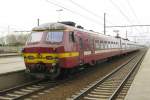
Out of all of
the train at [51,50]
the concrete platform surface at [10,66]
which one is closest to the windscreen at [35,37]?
the train at [51,50]

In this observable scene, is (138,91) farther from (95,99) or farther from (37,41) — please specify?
(37,41)

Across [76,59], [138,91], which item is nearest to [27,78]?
[76,59]

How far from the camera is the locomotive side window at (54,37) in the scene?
46.3 feet

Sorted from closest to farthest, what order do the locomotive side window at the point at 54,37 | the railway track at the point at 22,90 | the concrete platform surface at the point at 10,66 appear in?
1. the railway track at the point at 22,90
2. the locomotive side window at the point at 54,37
3. the concrete platform surface at the point at 10,66

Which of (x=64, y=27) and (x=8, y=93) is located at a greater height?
(x=64, y=27)

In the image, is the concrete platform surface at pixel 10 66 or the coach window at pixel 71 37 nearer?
the coach window at pixel 71 37

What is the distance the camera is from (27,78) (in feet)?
49.2

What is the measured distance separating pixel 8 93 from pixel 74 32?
17.4 feet

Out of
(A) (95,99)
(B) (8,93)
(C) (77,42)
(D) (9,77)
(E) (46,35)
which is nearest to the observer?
(A) (95,99)

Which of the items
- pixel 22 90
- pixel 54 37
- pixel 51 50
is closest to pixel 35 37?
pixel 54 37

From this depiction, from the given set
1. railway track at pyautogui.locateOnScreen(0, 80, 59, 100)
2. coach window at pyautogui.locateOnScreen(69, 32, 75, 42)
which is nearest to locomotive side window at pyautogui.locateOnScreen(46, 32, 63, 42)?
coach window at pyautogui.locateOnScreen(69, 32, 75, 42)

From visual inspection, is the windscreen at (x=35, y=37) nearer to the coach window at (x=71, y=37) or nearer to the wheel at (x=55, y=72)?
the coach window at (x=71, y=37)

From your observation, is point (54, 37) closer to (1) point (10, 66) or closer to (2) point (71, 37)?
(2) point (71, 37)

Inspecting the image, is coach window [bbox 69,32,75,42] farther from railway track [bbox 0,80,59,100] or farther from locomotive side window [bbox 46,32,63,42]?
railway track [bbox 0,80,59,100]
